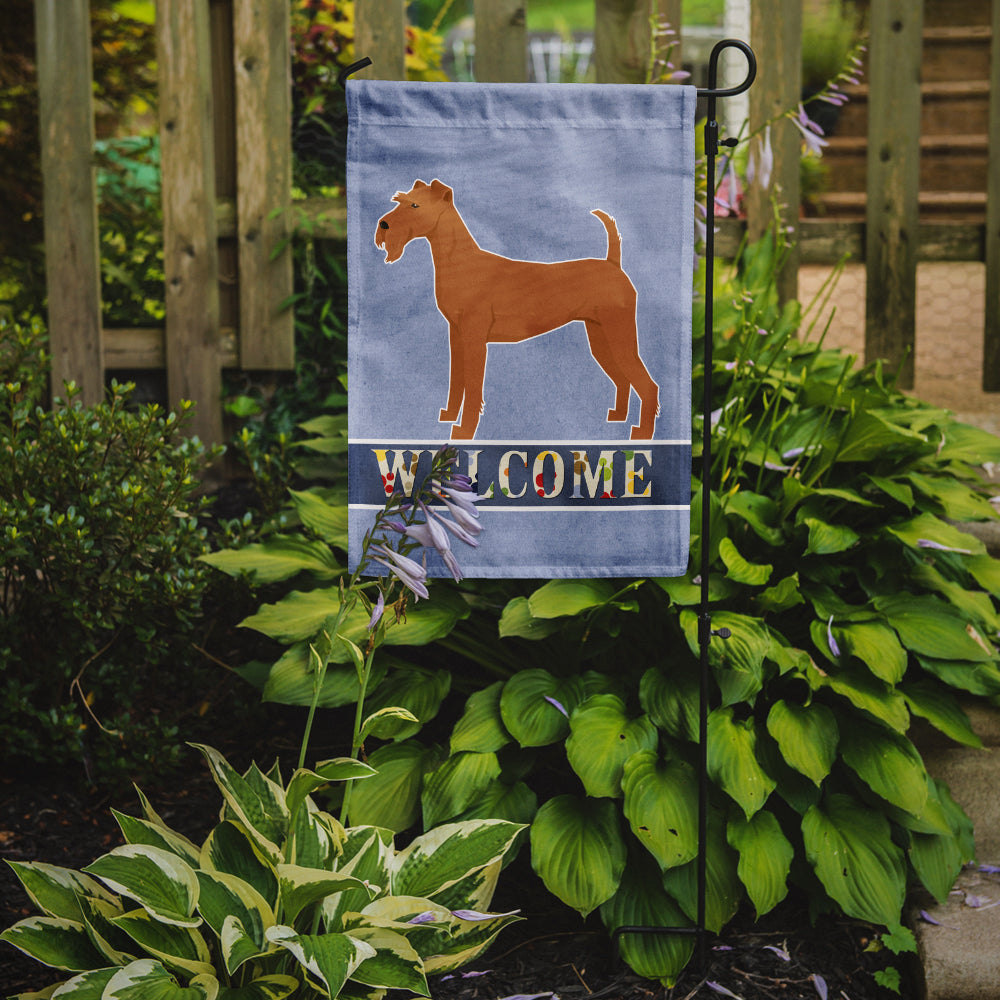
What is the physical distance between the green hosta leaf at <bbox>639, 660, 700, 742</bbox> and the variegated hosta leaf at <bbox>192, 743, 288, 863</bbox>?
0.74m

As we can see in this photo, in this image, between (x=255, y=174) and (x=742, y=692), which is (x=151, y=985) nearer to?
(x=742, y=692)

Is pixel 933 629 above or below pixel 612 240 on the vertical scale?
below

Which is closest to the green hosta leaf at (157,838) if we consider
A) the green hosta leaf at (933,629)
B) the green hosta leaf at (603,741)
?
the green hosta leaf at (603,741)

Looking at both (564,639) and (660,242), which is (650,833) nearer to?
(564,639)

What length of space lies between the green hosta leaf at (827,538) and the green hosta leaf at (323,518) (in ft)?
3.44

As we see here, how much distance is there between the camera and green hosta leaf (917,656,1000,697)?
2152 millimetres

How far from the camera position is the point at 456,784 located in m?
1.97

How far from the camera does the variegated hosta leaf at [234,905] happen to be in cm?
158

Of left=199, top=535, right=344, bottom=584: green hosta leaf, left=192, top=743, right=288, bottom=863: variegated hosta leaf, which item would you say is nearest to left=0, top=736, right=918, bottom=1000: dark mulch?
left=192, top=743, right=288, bottom=863: variegated hosta leaf

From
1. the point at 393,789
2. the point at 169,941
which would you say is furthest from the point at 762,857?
the point at 169,941

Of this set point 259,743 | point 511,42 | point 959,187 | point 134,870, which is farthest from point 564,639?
point 959,187

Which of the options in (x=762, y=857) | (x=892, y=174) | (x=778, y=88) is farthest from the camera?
(x=892, y=174)

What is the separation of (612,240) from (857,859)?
1.26 m

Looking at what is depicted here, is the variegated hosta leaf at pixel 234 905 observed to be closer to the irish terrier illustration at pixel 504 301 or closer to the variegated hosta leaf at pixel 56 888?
the variegated hosta leaf at pixel 56 888
